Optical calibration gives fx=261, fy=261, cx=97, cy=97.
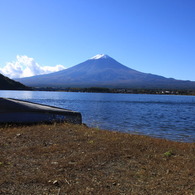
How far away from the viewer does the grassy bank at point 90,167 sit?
627cm

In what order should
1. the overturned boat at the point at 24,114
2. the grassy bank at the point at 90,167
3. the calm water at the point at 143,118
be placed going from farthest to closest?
the calm water at the point at 143,118
the overturned boat at the point at 24,114
the grassy bank at the point at 90,167

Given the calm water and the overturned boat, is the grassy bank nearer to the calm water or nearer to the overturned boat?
the overturned boat

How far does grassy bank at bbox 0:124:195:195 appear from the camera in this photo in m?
6.27

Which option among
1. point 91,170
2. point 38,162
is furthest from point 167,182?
point 38,162

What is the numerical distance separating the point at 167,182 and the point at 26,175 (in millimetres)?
3713

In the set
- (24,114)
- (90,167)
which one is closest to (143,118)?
(24,114)

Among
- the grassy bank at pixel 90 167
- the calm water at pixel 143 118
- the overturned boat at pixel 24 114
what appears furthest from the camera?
the calm water at pixel 143 118

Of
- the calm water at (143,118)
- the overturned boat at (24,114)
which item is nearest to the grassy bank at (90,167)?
the overturned boat at (24,114)

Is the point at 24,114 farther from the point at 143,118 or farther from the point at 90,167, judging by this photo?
the point at 143,118

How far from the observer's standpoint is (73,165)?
7887mm

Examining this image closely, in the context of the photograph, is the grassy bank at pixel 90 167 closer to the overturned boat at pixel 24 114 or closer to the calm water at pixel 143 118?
the overturned boat at pixel 24 114

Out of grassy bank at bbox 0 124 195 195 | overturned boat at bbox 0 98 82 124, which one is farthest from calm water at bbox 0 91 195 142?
grassy bank at bbox 0 124 195 195

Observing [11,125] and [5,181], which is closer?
[5,181]

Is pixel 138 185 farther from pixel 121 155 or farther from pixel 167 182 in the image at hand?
pixel 121 155
